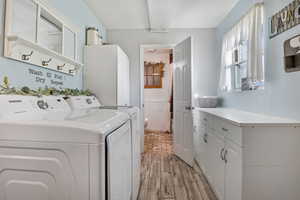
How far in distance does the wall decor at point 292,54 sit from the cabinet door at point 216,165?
2.85ft

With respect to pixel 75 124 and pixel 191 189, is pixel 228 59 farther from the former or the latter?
pixel 75 124

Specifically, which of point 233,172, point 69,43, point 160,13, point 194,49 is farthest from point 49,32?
point 194,49

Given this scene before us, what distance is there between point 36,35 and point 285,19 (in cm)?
219

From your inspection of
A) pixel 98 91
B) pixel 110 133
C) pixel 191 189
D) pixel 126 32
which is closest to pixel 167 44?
pixel 126 32

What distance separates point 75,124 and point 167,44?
3.06m

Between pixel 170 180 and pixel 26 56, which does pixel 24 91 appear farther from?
pixel 170 180

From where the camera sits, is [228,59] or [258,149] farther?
[228,59]

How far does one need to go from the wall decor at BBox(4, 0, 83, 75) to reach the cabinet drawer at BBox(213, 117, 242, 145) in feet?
5.62

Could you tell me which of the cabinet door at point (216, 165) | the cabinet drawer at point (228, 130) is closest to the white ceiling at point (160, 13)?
the cabinet drawer at point (228, 130)

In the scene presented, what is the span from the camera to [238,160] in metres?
1.36

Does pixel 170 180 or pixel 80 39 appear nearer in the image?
pixel 170 180

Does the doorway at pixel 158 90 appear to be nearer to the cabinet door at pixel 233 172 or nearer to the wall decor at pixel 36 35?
the wall decor at pixel 36 35

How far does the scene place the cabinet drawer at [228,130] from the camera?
1.37m

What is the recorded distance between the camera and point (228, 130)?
156 centimetres
